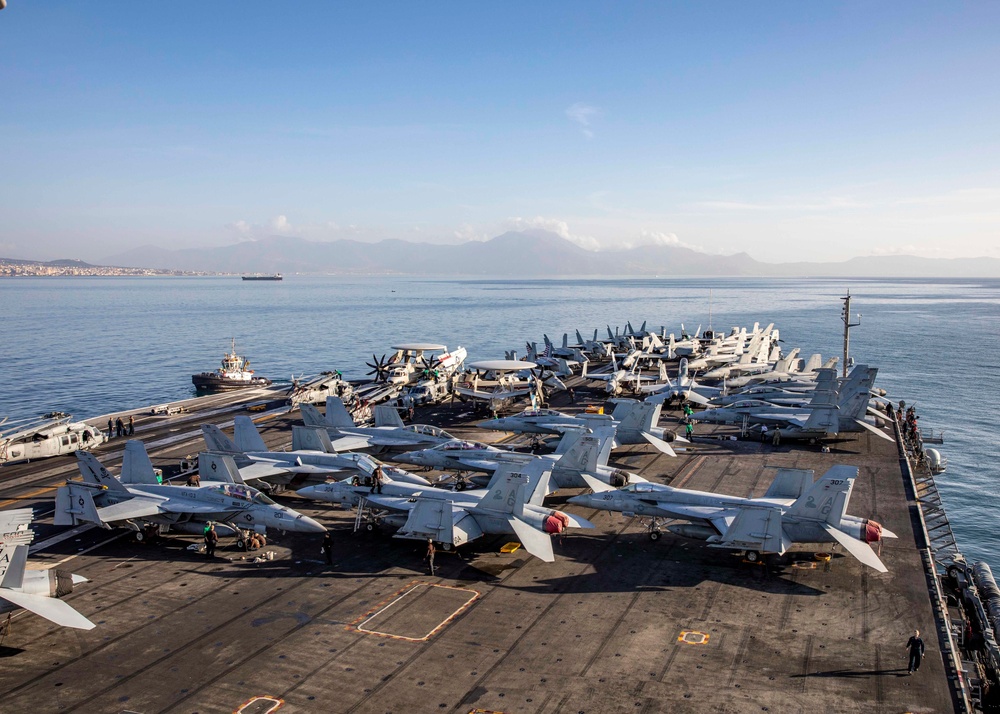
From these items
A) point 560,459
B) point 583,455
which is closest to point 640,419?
point 583,455

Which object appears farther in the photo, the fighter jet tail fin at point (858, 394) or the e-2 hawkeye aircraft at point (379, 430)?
the fighter jet tail fin at point (858, 394)

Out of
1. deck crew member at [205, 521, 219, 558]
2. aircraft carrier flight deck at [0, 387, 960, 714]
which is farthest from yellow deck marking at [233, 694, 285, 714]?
deck crew member at [205, 521, 219, 558]

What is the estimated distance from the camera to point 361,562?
1276 inches

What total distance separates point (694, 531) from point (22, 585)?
94.6ft

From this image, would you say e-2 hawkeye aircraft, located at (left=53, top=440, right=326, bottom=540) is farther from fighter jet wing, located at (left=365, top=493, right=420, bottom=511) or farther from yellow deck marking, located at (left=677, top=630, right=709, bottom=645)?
yellow deck marking, located at (left=677, top=630, right=709, bottom=645)

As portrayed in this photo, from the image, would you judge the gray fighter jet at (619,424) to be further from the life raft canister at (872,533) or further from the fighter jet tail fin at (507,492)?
the life raft canister at (872,533)

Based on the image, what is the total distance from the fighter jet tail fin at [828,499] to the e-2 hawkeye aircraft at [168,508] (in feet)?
77.7

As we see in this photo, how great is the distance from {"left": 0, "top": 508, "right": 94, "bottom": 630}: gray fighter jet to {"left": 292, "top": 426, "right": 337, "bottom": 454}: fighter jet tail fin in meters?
22.2

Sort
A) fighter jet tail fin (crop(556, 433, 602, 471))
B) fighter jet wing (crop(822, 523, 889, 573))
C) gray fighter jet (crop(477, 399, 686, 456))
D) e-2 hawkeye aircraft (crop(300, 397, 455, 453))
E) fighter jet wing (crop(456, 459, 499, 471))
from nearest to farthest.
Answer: fighter jet wing (crop(822, 523, 889, 573))
fighter jet tail fin (crop(556, 433, 602, 471))
fighter jet wing (crop(456, 459, 499, 471))
gray fighter jet (crop(477, 399, 686, 456))
e-2 hawkeye aircraft (crop(300, 397, 455, 453))

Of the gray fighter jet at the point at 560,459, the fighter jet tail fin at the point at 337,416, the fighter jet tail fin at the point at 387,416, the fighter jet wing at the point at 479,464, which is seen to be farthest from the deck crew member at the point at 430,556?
the fighter jet tail fin at the point at 337,416

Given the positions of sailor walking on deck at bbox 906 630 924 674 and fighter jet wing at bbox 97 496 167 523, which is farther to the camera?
fighter jet wing at bbox 97 496 167 523

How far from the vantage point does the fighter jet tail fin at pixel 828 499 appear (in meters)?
→ 30.1

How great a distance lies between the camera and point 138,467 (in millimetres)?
39125

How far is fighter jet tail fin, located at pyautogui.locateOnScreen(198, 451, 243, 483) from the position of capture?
3938 cm
